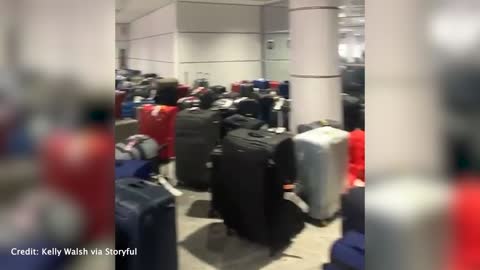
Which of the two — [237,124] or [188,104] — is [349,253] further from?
[188,104]

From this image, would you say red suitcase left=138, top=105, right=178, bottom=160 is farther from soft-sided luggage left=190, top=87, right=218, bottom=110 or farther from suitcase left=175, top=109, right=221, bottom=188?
soft-sided luggage left=190, top=87, right=218, bottom=110

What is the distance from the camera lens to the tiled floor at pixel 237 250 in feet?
8.14

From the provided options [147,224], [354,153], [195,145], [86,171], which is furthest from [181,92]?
[86,171]

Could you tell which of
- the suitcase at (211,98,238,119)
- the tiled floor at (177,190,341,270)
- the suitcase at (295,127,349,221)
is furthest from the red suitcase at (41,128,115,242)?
the suitcase at (211,98,238,119)

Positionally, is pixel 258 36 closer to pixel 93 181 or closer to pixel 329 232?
pixel 329 232

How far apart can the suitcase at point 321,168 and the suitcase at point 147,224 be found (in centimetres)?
115

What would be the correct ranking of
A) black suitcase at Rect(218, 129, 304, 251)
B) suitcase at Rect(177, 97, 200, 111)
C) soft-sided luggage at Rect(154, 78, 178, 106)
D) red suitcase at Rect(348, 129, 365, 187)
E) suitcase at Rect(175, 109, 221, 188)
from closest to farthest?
red suitcase at Rect(348, 129, 365, 187), black suitcase at Rect(218, 129, 304, 251), suitcase at Rect(175, 109, 221, 188), suitcase at Rect(177, 97, 200, 111), soft-sided luggage at Rect(154, 78, 178, 106)

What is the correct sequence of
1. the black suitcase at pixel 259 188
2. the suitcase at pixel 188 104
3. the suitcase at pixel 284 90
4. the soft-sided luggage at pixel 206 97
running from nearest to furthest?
the black suitcase at pixel 259 188 < the suitcase at pixel 188 104 < the soft-sided luggage at pixel 206 97 < the suitcase at pixel 284 90

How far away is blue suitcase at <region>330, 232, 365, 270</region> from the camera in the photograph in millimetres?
1475

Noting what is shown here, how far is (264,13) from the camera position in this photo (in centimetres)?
1024

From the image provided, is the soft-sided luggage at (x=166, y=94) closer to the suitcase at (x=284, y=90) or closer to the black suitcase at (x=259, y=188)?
the suitcase at (x=284, y=90)

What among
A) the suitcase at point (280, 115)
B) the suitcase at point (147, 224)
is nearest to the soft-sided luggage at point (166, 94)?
the suitcase at point (280, 115)

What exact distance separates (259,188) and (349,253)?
1.06m

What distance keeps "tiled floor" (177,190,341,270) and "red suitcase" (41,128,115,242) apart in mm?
1446
